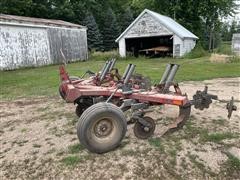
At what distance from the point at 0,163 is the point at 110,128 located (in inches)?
60.1

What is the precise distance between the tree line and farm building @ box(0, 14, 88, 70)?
452 inches

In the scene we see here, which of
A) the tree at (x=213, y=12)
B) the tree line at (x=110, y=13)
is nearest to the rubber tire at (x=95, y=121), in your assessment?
the tree line at (x=110, y=13)

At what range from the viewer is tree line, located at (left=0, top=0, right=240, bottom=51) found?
31.4 metres

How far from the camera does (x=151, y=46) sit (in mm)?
28078

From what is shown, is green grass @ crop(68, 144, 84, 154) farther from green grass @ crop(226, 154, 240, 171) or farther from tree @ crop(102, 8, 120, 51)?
tree @ crop(102, 8, 120, 51)

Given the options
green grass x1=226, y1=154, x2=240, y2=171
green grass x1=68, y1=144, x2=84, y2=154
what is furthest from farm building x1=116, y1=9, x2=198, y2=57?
green grass x1=68, y1=144, x2=84, y2=154

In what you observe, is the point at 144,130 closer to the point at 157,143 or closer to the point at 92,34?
the point at 157,143

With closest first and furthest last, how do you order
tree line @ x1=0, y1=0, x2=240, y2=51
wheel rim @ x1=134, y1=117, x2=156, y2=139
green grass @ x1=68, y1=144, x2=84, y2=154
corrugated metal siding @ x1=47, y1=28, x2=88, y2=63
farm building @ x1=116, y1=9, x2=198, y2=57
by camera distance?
1. green grass @ x1=68, y1=144, x2=84, y2=154
2. wheel rim @ x1=134, y1=117, x2=156, y2=139
3. corrugated metal siding @ x1=47, y1=28, x2=88, y2=63
4. farm building @ x1=116, y1=9, x2=198, y2=57
5. tree line @ x1=0, y1=0, x2=240, y2=51

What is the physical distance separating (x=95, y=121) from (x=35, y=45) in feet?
50.4

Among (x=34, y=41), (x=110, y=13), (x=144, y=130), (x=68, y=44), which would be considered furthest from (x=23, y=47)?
(x=110, y=13)

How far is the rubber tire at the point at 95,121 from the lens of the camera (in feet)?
11.8

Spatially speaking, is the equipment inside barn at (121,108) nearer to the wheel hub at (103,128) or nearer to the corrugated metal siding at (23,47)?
the wheel hub at (103,128)

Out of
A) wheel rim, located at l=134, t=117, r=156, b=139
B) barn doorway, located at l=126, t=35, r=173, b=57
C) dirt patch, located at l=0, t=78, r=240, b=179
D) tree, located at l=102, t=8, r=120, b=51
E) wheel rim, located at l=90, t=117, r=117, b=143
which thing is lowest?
dirt patch, located at l=0, t=78, r=240, b=179

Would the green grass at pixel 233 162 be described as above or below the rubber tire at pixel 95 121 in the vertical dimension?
below
